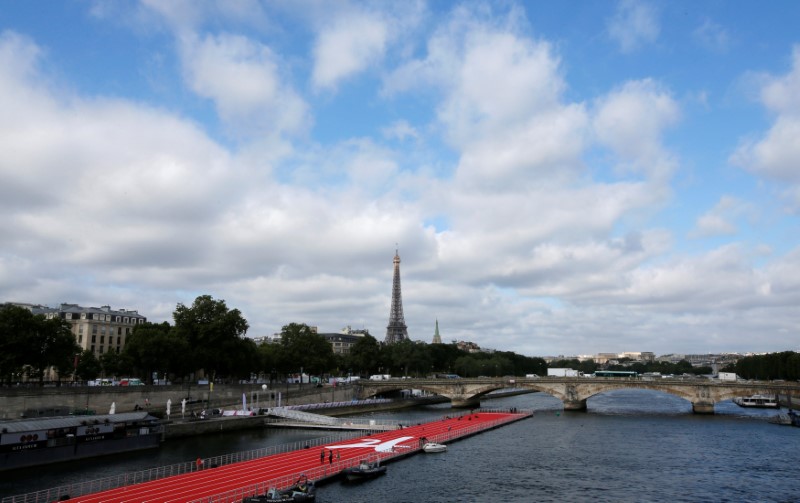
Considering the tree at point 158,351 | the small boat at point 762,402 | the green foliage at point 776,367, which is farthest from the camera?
the green foliage at point 776,367

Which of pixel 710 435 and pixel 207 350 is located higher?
pixel 207 350

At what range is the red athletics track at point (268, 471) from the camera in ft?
129

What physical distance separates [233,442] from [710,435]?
59552mm

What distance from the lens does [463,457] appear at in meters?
60.8

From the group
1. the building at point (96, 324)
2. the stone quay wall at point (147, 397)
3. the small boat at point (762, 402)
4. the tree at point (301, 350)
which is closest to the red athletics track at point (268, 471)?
the stone quay wall at point (147, 397)

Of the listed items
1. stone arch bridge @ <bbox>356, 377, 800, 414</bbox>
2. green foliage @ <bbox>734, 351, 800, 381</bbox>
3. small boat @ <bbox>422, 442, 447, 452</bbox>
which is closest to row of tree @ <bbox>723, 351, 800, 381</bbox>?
green foliage @ <bbox>734, 351, 800, 381</bbox>

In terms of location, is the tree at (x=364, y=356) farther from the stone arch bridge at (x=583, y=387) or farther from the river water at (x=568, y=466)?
the river water at (x=568, y=466)

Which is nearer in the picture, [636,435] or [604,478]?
[604,478]

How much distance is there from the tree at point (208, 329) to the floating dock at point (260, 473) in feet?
130

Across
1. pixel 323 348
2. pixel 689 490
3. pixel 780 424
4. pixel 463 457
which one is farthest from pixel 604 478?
pixel 323 348

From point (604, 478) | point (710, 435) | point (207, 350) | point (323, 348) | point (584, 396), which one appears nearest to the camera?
point (604, 478)

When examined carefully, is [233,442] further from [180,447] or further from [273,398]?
[273,398]

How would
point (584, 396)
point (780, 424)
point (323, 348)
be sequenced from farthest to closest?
point (323, 348) → point (584, 396) → point (780, 424)

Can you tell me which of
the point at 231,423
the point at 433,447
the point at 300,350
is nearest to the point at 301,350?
the point at 300,350
